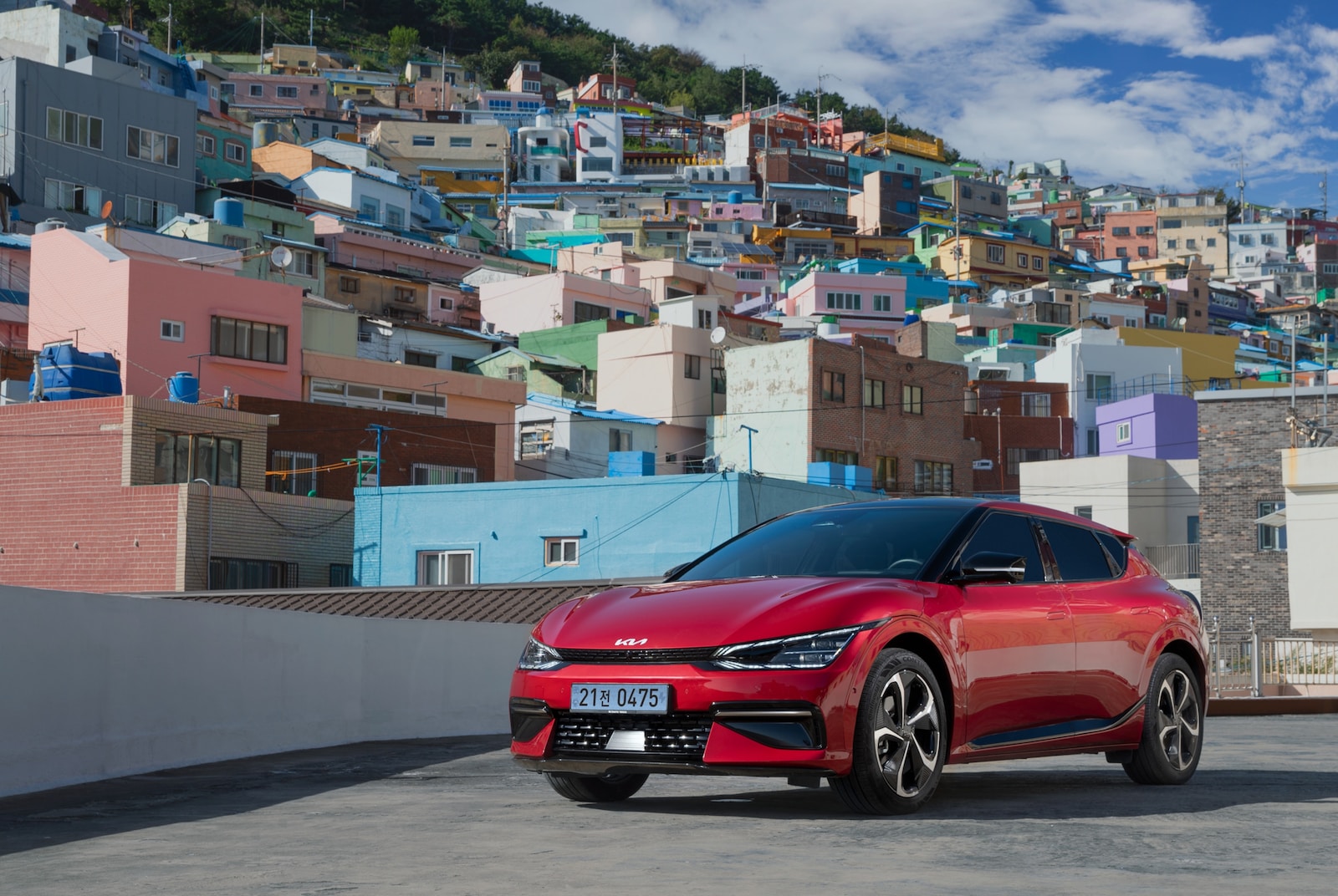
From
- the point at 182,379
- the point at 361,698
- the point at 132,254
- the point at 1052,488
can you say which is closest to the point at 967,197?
the point at 1052,488

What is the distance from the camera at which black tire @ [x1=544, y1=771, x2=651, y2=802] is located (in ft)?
24.9

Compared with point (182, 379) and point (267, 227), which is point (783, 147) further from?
point (182, 379)

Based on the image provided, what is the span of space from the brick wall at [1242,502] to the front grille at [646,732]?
3980cm

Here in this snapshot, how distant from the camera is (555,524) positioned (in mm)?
39250

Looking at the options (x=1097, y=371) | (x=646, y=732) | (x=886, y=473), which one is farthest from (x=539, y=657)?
(x=1097, y=371)

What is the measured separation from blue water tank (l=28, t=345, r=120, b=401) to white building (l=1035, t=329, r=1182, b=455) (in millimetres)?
41549

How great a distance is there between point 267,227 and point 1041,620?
71.8 metres

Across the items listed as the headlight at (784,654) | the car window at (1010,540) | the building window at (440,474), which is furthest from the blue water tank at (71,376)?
the headlight at (784,654)

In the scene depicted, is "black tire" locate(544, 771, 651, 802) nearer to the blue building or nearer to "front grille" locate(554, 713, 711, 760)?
"front grille" locate(554, 713, 711, 760)

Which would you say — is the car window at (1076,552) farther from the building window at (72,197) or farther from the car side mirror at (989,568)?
the building window at (72,197)

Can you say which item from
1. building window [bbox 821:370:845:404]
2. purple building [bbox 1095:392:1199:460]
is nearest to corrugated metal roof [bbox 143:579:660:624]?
building window [bbox 821:370:845:404]

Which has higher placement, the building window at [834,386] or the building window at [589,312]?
the building window at [589,312]

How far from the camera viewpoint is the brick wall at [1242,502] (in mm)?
43594

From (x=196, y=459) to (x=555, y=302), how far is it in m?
37.2
